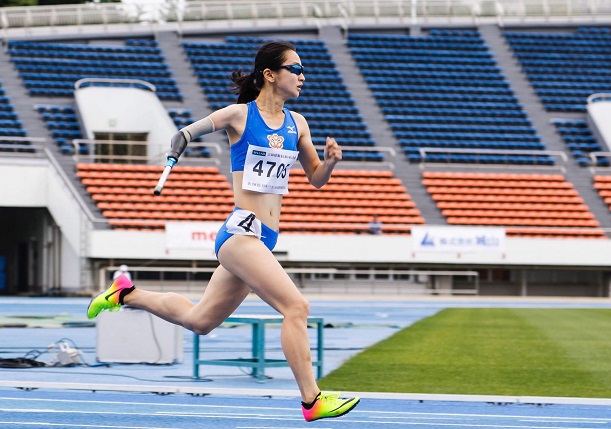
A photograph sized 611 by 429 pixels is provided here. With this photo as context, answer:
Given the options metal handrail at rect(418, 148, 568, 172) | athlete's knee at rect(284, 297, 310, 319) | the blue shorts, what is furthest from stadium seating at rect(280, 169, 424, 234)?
athlete's knee at rect(284, 297, 310, 319)

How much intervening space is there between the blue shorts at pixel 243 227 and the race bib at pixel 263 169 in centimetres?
18

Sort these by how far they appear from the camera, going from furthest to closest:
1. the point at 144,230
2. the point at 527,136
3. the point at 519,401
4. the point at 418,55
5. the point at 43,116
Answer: the point at 418,55 < the point at 527,136 < the point at 43,116 < the point at 144,230 < the point at 519,401

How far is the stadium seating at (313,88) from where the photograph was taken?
3853cm

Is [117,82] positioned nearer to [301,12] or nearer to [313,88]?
[313,88]

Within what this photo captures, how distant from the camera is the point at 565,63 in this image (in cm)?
4481

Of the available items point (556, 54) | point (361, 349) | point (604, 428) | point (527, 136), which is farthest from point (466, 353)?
point (556, 54)

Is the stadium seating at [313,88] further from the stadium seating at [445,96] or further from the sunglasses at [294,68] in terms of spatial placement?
the sunglasses at [294,68]

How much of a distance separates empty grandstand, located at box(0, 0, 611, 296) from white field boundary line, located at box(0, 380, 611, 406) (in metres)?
21.4

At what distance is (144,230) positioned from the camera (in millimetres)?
31766

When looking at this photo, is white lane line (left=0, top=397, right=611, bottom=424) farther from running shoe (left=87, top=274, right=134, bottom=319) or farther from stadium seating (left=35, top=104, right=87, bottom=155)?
stadium seating (left=35, top=104, right=87, bottom=155)

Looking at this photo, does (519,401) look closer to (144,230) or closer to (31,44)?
(144,230)

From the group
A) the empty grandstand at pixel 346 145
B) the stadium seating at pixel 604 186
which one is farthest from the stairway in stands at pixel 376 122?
the stadium seating at pixel 604 186

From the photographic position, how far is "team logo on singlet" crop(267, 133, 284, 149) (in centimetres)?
679

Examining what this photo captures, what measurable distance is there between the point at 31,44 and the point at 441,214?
633 inches
